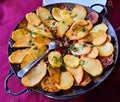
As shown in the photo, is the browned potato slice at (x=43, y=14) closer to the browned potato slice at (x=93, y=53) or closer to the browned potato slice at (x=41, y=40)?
the browned potato slice at (x=41, y=40)

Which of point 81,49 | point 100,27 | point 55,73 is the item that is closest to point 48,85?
point 55,73

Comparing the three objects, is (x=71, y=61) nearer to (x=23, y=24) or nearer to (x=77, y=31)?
(x=77, y=31)

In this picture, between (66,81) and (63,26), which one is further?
(63,26)

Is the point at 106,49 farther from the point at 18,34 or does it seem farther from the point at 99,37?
the point at 18,34

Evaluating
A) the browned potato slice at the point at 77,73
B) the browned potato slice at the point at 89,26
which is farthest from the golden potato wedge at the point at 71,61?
the browned potato slice at the point at 89,26

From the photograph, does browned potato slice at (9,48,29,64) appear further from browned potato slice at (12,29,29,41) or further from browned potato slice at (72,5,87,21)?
browned potato slice at (72,5,87,21)

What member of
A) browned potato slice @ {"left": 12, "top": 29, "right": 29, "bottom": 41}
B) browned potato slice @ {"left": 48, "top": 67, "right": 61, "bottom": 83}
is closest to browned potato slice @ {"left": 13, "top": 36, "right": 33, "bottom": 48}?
browned potato slice @ {"left": 12, "top": 29, "right": 29, "bottom": 41}

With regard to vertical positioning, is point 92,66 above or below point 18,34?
below
